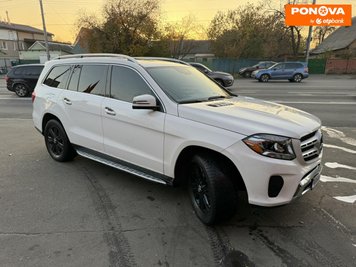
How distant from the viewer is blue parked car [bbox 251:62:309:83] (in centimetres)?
2473

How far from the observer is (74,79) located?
16.5ft

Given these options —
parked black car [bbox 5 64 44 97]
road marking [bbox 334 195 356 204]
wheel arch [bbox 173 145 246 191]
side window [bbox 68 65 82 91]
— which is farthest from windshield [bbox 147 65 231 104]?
parked black car [bbox 5 64 44 97]

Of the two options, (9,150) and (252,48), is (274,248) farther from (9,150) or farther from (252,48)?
(252,48)

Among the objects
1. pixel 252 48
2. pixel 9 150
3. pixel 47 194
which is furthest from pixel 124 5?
pixel 47 194

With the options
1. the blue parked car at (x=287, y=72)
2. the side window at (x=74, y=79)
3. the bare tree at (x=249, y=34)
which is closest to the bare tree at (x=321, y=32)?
the bare tree at (x=249, y=34)

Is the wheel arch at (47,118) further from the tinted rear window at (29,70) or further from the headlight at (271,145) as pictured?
the tinted rear window at (29,70)

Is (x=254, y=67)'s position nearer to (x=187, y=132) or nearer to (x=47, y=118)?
(x=47, y=118)

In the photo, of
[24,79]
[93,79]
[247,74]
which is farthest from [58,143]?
Answer: [247,74]

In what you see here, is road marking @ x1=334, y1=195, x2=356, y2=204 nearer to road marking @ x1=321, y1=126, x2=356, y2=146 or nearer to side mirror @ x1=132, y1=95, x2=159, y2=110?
side mirror @ x1=132, y1=95, x2=159, y2=110

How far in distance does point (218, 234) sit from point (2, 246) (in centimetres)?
220

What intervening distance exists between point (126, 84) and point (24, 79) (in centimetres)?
1462

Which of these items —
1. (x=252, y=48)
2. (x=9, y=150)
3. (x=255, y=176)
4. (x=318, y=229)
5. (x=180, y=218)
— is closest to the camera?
(x=255, y=176)

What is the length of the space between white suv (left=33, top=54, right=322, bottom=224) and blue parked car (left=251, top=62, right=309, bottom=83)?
72.8 feet

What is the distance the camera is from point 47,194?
4.27 metres
